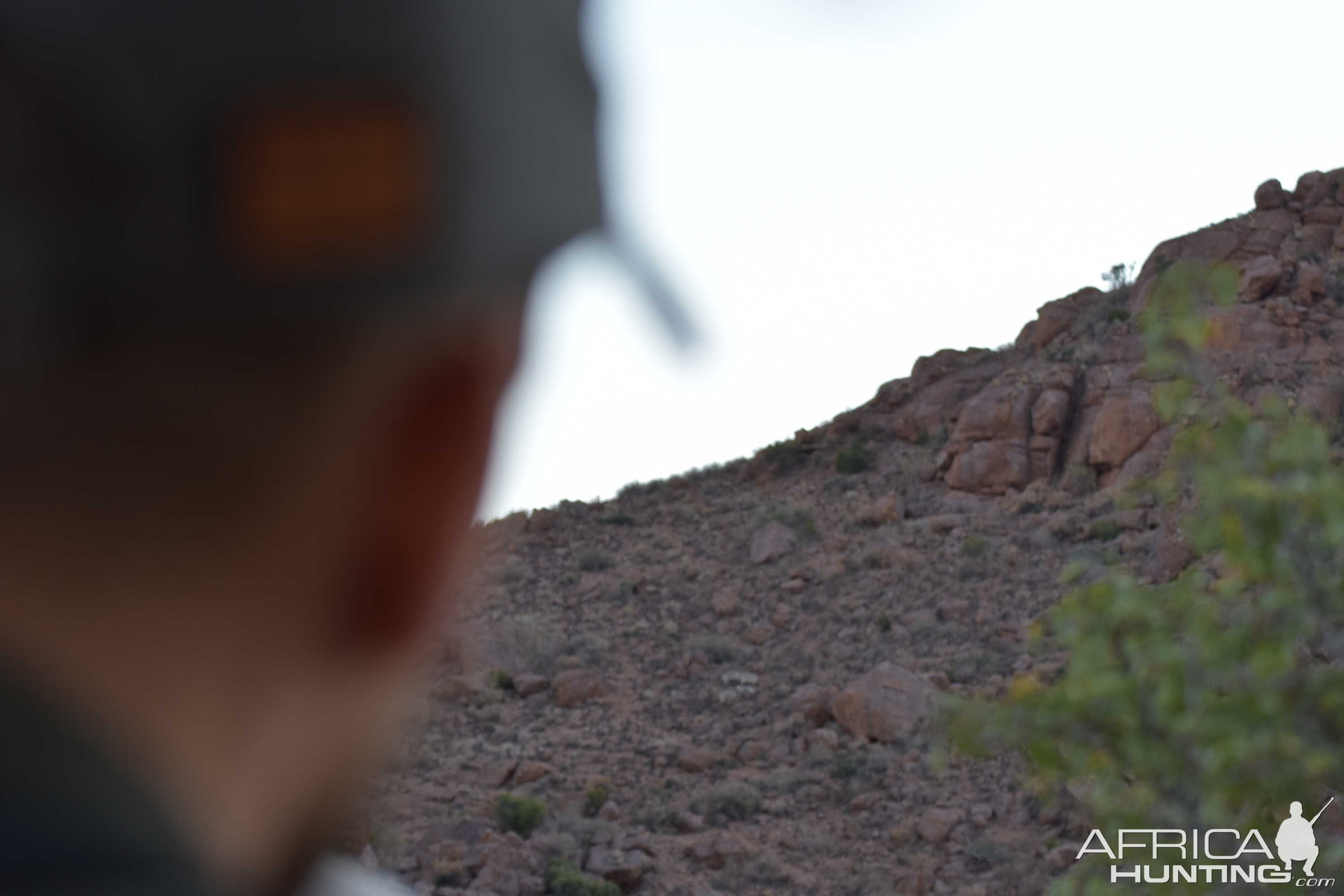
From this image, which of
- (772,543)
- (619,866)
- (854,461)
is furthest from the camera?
(854,461)

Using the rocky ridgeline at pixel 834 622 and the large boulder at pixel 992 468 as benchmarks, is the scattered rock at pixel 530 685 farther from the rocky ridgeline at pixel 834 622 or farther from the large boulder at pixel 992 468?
the large boulder at pixel 992 468

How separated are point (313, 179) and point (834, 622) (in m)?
17.8

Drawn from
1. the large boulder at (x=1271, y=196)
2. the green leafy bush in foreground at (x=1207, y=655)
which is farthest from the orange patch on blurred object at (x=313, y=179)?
the large boulder at (x=1271, y=196)

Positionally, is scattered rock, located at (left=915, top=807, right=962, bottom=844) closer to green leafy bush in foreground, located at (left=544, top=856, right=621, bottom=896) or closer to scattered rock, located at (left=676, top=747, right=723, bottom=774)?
scattered rock, located at (left=676, top=747, right=723, bottom=774)

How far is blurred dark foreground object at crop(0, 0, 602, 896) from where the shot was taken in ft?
1.56

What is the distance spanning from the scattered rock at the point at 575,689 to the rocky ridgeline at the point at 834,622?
39 mm

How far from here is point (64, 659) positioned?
50 centimetres

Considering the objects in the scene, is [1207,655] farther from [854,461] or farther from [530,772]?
[854,461]

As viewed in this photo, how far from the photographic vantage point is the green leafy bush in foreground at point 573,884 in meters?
8.97

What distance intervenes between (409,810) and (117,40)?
11.2m

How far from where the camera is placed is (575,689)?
15.1 meters

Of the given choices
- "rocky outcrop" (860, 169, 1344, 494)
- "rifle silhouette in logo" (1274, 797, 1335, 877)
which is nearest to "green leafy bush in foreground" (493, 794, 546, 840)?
"rifle silhouette in logo" (1274, 797, 1335, 877)

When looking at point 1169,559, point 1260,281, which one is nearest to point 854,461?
point 1260,281

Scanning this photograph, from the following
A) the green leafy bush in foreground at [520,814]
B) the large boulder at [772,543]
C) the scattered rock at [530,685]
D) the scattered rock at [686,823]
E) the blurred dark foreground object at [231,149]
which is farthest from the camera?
the large boulder at [772,543]
